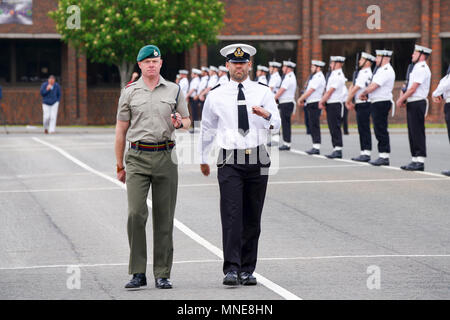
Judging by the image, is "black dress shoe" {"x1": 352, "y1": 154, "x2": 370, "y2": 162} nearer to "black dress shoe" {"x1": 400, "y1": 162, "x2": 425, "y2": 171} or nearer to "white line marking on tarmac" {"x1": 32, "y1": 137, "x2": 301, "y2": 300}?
"black dress shoe" {"x1": 400, "y1": 162, "x2": 425, "y2": 171}

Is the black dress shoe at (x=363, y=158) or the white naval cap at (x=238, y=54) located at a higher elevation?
the white naval cap at (x=238, y=54)

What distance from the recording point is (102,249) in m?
10.1

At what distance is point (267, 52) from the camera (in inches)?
1686

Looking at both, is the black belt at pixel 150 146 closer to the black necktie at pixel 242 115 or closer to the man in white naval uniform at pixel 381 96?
the black necktie at pixel 242 115

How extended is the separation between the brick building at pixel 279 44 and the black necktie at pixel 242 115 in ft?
111

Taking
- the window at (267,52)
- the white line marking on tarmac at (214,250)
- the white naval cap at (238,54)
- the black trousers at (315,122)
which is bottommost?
the white line marking on tarmac at (214,250)

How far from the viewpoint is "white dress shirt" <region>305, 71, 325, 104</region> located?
2284 centimetres

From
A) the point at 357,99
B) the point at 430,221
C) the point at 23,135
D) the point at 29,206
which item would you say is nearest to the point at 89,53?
the point at 23,135

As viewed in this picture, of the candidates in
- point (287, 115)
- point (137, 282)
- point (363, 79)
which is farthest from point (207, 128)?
point (287, 115)

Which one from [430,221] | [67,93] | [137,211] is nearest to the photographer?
[137,211]

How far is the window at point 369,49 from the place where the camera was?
42.9m

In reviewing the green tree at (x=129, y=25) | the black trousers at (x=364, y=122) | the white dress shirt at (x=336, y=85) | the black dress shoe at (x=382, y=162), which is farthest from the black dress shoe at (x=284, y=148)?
the green tree at (x=129, y=25)

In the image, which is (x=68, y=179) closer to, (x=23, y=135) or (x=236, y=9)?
(x=23, y=135)
